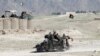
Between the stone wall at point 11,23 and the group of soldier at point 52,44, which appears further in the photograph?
the stone wall at point 11,23

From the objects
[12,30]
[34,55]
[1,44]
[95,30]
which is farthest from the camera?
[95,30]

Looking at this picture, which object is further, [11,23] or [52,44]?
[11,23]

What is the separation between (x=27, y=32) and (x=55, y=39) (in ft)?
64.1

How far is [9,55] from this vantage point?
3159cm

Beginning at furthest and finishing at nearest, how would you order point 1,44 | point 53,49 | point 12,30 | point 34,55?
point 12,30
point 1,44
point 53,49
point 34,55

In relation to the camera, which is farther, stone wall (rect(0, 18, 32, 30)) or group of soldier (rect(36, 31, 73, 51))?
stone wall (rect(0, 18, 32, 30))

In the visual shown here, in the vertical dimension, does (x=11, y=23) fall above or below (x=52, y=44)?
above

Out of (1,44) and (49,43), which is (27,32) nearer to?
(1,44)

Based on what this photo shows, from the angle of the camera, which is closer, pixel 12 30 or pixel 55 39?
pixel 55 39

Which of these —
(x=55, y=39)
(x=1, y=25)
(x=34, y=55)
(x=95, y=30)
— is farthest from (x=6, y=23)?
(x=34, y=55)

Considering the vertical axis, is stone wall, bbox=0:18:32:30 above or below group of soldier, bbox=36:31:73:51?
above

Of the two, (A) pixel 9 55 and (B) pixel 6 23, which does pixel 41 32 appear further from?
(A) pixel 9 55

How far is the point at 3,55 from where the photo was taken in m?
31.8

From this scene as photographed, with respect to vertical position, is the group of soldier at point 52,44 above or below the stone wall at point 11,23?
below
